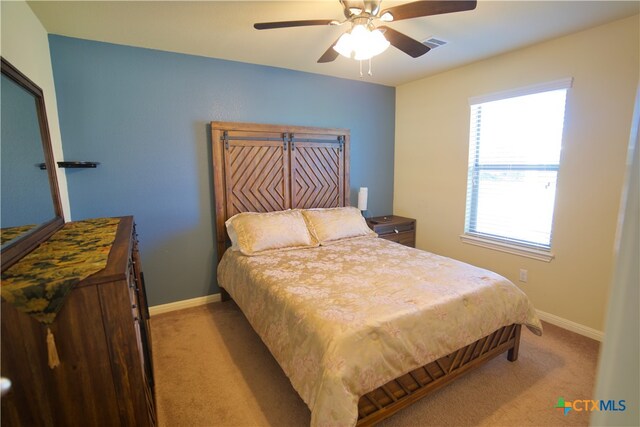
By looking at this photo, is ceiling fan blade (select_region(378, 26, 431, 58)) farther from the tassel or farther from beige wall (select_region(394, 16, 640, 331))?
the tassel

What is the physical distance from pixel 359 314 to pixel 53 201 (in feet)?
6.53

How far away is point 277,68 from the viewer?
3.21 meters

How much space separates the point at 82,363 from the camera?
107 cm

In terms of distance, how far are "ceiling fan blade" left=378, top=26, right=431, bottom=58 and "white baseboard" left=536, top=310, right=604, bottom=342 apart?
8.31ft

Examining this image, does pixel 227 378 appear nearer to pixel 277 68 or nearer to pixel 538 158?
pixel 277 68

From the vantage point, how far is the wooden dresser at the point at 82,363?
99cm

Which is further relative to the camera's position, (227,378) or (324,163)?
(324,163)

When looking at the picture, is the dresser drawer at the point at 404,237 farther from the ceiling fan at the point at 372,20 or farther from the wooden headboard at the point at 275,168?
the ceiling fan at the point at 372,20

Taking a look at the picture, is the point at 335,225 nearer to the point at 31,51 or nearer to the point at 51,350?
the point at 51,350

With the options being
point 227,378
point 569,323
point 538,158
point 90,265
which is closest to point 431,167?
point 538,158

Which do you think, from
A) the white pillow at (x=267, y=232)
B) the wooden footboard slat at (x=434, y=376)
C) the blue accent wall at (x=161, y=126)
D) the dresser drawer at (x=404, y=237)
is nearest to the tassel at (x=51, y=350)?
the wooden footboard slat at (x=434, y=376)

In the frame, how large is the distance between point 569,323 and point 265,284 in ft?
8.52

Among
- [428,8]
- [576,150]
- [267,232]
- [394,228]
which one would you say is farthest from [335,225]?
[576,150]

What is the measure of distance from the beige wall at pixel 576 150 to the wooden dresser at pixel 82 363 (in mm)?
2822
